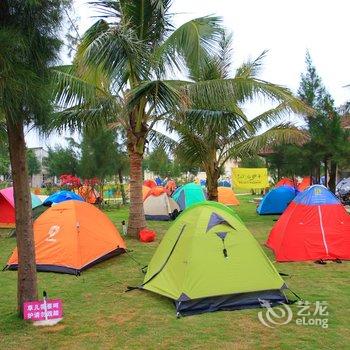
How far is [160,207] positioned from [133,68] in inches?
320

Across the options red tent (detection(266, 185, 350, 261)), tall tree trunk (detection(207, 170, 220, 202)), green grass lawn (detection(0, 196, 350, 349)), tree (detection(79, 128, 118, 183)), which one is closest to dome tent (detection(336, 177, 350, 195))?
tall tree trunk (detection(207, 170, 220, 202))

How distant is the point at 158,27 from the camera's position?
10.5 m

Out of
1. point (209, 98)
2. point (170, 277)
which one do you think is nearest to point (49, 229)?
point (170, 277)

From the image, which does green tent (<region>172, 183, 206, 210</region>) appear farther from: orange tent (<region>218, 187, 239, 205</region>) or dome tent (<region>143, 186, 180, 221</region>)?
orange tent (<region>218, 187, 239, 205</region>)

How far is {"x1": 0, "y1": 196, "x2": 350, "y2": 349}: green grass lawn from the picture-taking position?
4.66m

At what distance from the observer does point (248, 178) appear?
18547mm

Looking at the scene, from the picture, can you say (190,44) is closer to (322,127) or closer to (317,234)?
(317,234)

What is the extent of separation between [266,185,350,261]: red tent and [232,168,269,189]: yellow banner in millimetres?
9736

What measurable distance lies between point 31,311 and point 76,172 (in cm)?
1948

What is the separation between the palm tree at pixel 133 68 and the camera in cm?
829

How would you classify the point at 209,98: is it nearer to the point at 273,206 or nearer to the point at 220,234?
the point at 220,234

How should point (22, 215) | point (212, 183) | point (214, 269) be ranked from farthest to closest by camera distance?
point (212, 183) → point (214, 269) → point (22, 215)

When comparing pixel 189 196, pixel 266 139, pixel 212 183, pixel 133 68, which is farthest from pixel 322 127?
pixel 133 68

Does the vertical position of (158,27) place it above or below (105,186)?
above
